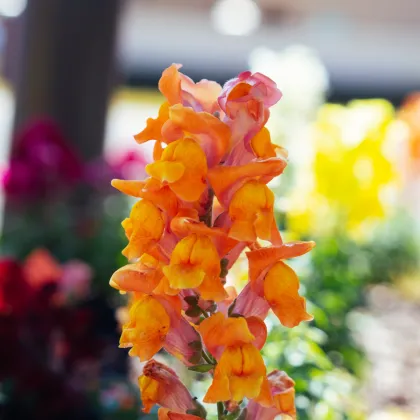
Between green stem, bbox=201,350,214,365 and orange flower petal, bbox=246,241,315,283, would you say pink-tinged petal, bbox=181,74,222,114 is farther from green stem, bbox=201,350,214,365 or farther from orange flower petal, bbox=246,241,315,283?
green stem, bbox=201,350,214,365

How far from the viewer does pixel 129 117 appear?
10844mm

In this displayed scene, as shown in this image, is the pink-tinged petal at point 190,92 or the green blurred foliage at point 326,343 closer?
the pink-tinged petal at point 190,92

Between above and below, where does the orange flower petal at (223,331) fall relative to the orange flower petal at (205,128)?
below

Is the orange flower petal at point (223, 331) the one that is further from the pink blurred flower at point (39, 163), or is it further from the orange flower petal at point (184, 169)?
the pink blurred flower at point (39, 163)

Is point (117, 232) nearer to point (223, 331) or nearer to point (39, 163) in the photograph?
point (39, 163)

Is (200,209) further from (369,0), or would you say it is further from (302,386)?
(369,0)

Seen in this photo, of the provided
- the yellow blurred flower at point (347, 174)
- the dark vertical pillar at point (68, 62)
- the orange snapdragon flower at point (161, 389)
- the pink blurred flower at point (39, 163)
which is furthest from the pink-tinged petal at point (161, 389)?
the dark vertical pillar at point (68, 62)

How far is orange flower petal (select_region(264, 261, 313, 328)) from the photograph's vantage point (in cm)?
78

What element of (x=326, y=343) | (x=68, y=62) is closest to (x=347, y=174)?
(x=326, y=343)

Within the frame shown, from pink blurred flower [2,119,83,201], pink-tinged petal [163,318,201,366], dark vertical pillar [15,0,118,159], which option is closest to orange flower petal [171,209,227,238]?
pink-tinged petal [163,318,201,366]

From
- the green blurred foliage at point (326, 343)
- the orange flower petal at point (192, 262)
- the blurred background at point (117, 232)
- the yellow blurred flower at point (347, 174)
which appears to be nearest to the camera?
the orange flower petal at point (192, 262)

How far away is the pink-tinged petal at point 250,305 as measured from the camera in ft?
2.72

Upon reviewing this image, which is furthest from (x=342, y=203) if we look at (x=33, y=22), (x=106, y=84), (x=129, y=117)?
(x=129, y=117)

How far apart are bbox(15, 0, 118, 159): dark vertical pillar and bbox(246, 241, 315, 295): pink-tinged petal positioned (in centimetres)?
217
